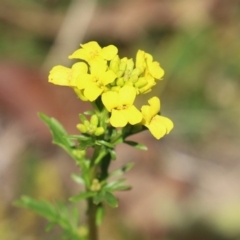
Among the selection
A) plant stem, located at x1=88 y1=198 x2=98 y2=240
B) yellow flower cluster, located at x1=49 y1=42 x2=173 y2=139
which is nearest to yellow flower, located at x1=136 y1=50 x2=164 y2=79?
yellow flower cluster, located at x1=49 y1=42 x2=173 y2=139

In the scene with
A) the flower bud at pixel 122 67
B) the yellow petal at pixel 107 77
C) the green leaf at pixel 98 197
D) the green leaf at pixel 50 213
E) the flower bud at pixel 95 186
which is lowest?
the green leaf at pixel 50 213

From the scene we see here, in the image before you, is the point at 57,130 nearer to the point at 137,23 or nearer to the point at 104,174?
the point at 104,174

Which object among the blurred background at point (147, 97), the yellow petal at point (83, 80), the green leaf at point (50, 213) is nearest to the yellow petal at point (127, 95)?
the yellow petal at point (83, 80)

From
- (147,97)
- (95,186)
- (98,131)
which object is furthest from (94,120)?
(147,97)

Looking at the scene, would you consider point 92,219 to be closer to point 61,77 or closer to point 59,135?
point 59,135

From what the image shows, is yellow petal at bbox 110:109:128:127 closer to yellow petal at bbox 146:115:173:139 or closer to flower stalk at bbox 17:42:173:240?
flower stalk at bbox 17:42:173:240

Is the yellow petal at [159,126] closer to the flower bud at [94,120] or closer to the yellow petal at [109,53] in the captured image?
the flower bud at [94,120]
